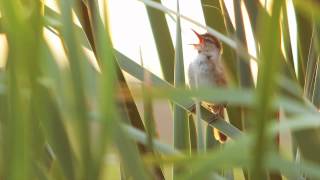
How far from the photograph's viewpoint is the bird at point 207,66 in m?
1.99

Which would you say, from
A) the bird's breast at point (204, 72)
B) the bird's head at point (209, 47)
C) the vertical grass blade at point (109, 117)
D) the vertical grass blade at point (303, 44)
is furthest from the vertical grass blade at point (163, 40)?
the bird's head at point (209, 47)

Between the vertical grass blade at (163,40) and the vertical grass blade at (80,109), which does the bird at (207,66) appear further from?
the vertical grass blade at (80,109)

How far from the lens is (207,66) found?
2.07 meters

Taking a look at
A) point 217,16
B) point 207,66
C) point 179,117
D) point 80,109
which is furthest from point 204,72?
point 80,109

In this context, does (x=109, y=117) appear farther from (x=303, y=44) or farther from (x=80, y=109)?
(x=303, y=44)

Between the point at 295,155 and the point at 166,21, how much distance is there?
0.27 m

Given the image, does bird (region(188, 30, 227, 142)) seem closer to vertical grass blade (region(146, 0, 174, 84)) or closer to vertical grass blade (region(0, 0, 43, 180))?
vertical grass blade (region(146, 0, 174, 84))

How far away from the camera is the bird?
A: 199 cm

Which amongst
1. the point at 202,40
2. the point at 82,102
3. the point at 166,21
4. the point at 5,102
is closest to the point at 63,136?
the point at 5,102

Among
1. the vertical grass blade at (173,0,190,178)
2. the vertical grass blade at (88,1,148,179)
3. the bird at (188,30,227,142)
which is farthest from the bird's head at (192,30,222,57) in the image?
the vertical grass blade at (88,1,148,179)

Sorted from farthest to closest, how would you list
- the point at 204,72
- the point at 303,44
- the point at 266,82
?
the point at 204,72
the point at 303,44
the point at 266,82

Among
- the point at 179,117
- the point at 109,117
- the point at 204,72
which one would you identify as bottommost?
the point at 204,72

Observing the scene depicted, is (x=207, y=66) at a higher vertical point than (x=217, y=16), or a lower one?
lower

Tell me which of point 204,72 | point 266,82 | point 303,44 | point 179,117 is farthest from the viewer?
point 204,72
